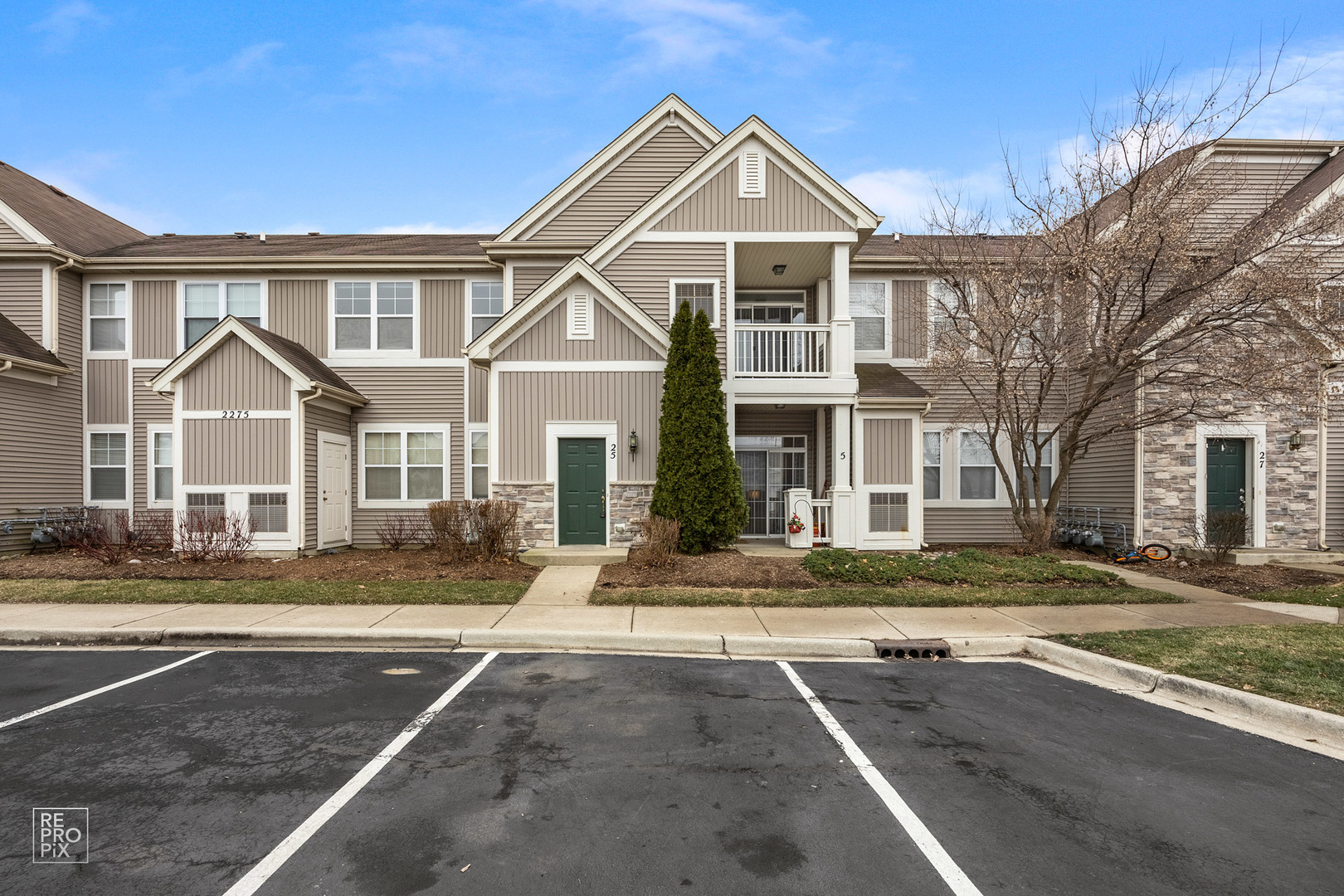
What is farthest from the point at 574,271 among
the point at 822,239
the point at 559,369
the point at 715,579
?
the point at 715,579

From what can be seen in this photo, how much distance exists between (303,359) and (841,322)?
448 inches

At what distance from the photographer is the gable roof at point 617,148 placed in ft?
51.5

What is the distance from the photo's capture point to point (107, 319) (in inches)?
621

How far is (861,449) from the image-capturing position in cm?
1424

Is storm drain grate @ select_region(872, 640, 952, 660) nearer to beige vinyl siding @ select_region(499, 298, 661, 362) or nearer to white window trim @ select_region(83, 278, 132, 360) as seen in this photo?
beige vinyl siding @ select_region(499, 298, 661, 362)

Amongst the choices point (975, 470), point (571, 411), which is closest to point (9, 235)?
point (571, 411)

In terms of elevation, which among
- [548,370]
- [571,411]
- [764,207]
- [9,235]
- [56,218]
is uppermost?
[56,218]

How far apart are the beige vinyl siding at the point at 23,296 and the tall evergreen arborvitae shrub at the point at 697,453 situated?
14.3 m

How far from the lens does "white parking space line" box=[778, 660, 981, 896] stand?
319cm

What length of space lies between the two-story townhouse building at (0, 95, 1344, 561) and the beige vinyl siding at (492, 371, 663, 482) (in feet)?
0.16

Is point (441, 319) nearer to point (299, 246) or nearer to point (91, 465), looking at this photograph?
point (299, 246)

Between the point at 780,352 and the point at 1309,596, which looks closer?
the point at 1309,596

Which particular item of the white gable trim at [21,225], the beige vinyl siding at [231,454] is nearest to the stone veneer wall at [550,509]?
the beige vinyl siding at [231,454]

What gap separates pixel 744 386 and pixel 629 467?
2895mm
